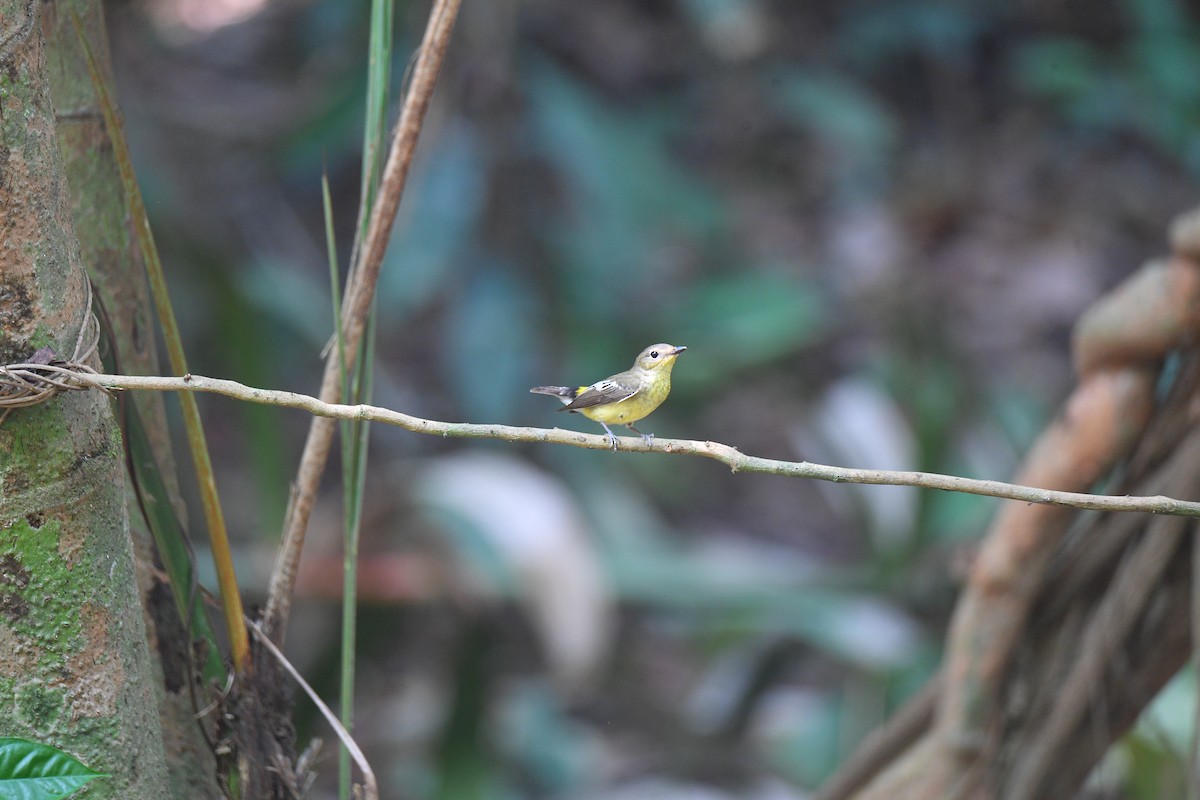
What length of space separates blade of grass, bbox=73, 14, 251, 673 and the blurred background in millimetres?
791

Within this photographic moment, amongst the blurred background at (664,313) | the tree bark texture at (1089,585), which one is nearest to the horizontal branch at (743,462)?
the tree bark texture at (1089,585)

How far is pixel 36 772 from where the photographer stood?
64 cm

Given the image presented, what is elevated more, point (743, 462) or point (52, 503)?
point (743, 462)

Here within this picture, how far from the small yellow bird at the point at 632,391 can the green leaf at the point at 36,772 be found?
0.41m

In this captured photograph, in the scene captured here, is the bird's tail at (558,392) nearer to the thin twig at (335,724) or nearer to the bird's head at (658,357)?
the bird's head at (658,357)

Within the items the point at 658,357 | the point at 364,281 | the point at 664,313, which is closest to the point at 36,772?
the point at 364,281

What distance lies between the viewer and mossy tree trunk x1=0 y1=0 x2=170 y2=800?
695 mm

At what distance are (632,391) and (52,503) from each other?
419 millimetres

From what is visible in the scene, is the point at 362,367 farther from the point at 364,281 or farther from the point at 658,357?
the point at 658,357

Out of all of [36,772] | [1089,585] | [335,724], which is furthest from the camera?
[1089,585]

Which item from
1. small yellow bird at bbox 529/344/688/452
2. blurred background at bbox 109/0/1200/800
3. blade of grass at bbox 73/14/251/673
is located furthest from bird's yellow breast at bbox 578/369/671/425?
blurred background at bbox 109/0/1200/800

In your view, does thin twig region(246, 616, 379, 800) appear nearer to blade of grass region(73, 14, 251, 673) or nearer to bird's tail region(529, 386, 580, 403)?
blade of grass region(73, 14, 251, 673)

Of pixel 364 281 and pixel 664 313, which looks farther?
pixel 664 313

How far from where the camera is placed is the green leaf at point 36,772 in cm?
63
